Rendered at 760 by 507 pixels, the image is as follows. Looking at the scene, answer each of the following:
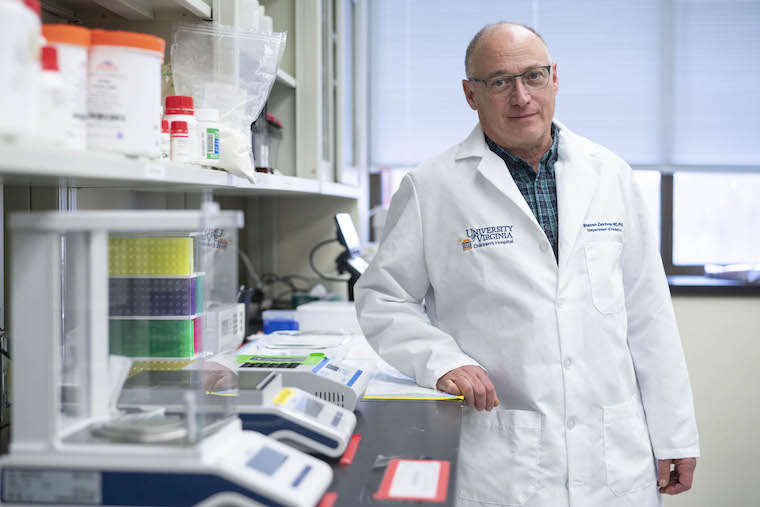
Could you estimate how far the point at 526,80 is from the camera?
173 cm

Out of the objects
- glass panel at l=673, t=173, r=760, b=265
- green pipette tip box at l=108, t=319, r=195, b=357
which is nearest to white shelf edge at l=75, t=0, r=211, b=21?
green pipette tip box at l=108, t=319, r=195, b=357

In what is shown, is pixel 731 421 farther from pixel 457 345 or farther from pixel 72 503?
pixel 72 503

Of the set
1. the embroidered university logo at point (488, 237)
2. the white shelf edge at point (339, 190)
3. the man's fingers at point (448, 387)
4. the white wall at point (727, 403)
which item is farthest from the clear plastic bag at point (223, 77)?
the white wall at point (727, 403)

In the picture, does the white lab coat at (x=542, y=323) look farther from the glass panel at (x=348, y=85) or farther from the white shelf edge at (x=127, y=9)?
the glass panel at (x=348, y=85)

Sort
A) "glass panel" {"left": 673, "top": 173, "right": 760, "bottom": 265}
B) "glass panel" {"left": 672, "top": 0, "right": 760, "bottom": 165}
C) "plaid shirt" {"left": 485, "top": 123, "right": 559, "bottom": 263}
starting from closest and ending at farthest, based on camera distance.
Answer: "plaid shirt" {"left": 485, "top": 123, "right": 559, "bottom": 263} < "glass panel" {"left": 672, "top": 0, "right": 760, "bottom": 165} < "glass panel" {"left": 673, "top": 173, "right": 760, "bottom": 265}

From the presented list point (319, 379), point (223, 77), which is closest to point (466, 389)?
point (319, 379)

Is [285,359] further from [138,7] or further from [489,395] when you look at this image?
[138,7]

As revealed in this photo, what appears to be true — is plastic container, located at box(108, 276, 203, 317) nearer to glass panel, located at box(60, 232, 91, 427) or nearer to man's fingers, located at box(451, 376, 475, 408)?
glass panel, located at box(60, 232, 91, 427)

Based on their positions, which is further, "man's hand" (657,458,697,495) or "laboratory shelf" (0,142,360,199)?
"man's hand" (657,458,697,495)

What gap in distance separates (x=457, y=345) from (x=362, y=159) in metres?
1.91

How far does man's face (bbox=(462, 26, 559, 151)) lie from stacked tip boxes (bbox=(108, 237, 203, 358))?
843mm

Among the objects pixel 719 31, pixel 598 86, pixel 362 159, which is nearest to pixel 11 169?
pixel 362 159

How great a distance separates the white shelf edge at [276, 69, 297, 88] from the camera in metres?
2.35

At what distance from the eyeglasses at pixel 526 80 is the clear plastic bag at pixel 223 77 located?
0.56 m
